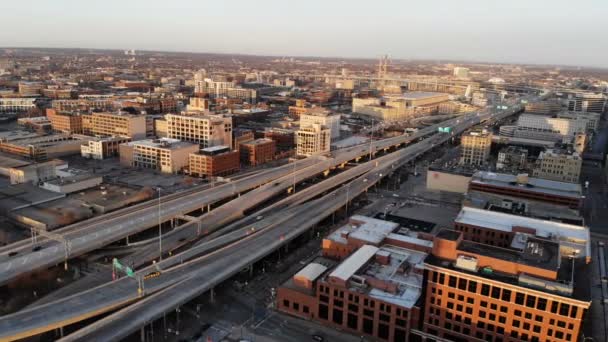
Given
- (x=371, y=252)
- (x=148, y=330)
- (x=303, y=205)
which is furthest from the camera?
(x=303, y=205)

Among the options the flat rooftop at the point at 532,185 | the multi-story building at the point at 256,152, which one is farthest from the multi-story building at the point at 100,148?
the flat rooftop at the point at 532,185

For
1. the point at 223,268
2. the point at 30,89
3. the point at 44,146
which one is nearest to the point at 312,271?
the point at 223,268

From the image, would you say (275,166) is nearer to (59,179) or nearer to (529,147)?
(59,179)

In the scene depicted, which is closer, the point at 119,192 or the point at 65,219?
the point at 65,219

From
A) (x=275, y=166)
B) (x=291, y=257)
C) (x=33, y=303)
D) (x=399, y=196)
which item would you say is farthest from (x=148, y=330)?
(x=275, y=166)

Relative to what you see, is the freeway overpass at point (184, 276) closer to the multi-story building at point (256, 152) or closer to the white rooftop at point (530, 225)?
the white rooftop at point (530, 225)

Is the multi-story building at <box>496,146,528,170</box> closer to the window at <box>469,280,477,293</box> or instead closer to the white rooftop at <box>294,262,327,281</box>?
the white rooftop at <box>294,262,327,281</box>

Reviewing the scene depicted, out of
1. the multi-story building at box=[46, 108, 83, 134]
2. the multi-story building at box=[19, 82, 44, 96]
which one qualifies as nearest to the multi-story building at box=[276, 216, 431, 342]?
the multi-story building at box=[46, 108, 83, 134]
